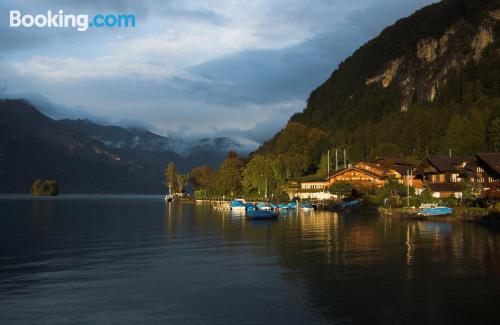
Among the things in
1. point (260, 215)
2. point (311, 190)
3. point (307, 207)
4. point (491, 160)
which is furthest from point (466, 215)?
point (311, 190)

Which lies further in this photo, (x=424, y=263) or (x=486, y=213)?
(x=486, y=213)

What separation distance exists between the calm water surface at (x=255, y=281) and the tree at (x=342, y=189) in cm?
7956

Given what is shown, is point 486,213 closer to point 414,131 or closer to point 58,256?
point 58,256

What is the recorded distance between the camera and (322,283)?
3350cm

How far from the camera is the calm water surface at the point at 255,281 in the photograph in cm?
2623

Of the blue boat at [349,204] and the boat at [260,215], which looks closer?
the boat at [260,215]

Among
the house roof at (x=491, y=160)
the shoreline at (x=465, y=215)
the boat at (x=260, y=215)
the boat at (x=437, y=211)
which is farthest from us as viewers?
the house roof at (x=491, y=160)

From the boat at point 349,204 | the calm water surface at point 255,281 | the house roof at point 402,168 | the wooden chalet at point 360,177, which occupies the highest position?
the house roof at point 402,168

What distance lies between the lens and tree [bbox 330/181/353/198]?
142 metres

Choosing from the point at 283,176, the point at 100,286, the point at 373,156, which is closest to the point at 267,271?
the point at 100,286

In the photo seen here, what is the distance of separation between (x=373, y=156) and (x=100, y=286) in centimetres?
16764

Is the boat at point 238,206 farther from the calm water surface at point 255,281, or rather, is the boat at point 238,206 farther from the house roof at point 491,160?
the calm water surface at point 255,281

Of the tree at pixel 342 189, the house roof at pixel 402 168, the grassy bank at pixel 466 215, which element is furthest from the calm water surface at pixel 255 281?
the house roof at pixel 402 168

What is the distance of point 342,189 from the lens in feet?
464
